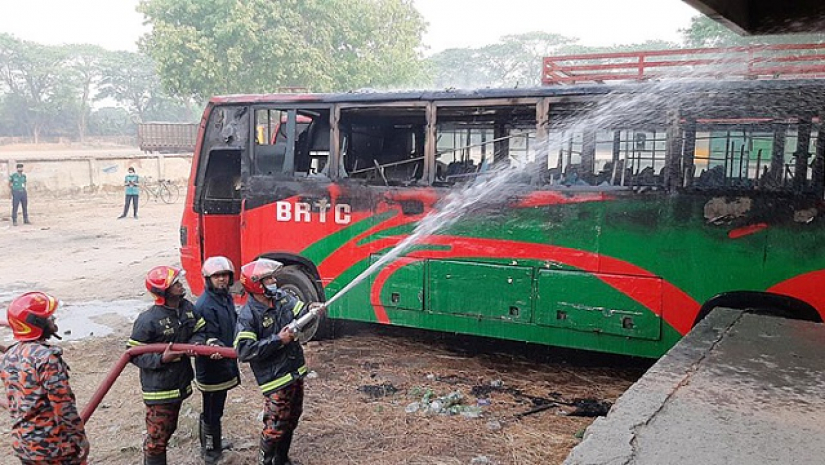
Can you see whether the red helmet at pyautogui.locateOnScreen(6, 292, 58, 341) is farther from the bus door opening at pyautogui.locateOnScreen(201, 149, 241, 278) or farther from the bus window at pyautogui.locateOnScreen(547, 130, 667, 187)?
the bus door opening at pyautogui.locateOnScreen(201, 149, 241, 278)

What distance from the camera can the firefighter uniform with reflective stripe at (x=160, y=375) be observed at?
3990 mm

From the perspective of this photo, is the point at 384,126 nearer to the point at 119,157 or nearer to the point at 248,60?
the point at 248,60

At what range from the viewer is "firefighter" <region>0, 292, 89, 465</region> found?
3.21 metres

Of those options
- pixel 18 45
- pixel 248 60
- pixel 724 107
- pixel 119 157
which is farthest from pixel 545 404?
pixel 18 45

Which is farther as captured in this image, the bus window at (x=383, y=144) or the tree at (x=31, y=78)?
the tree at (x=31, y=78)

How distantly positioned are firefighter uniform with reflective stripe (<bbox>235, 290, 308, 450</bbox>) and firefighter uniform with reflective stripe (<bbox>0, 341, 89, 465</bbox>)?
984 mm

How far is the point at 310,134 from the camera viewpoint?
23.3 ft

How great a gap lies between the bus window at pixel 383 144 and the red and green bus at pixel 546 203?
2 centimetres

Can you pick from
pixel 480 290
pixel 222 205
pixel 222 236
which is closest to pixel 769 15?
pixel 480 290

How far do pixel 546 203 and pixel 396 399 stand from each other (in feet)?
7.00

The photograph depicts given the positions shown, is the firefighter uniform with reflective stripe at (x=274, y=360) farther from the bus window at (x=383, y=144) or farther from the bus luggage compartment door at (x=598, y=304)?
the bus window at (x=383, y=144)

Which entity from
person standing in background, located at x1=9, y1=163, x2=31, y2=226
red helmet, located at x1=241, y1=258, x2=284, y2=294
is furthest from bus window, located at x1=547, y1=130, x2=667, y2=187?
person standing in background, located at x1=9, y1=163, x2=31, y2=226

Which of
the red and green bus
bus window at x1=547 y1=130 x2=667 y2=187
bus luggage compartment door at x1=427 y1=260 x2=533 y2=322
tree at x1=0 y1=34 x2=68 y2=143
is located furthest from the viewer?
→ tree at x1=0 y1=34 x2=68 y2=143

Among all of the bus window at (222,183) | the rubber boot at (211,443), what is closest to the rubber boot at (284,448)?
the rubber boot at (211,443)
